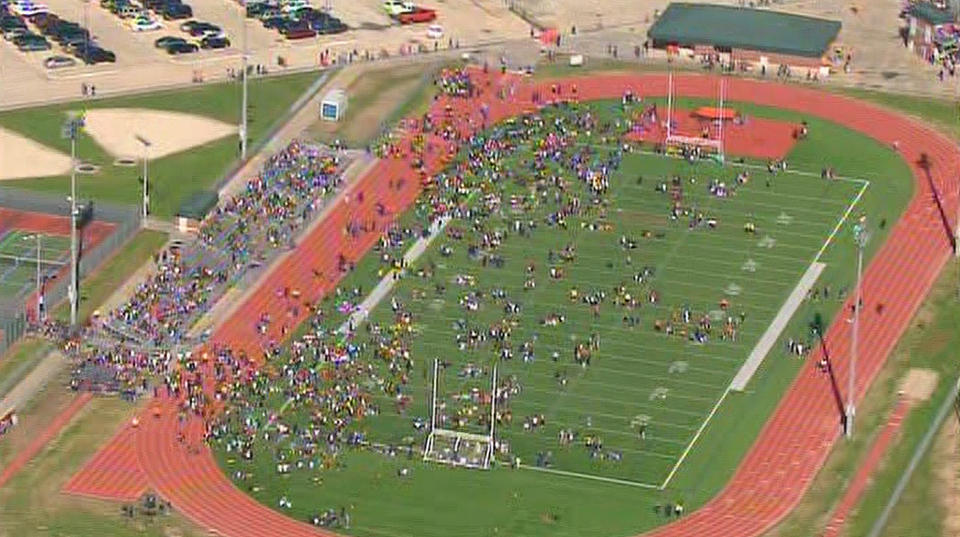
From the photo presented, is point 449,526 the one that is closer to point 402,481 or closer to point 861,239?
point 402,481

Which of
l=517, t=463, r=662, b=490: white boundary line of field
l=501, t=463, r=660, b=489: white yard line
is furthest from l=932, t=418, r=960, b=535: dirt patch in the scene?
l=501, t=463, r=660, b=489: white yard line

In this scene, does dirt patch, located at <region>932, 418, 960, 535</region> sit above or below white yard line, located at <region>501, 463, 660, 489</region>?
above

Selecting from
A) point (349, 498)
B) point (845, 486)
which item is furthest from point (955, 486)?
point (349, 498)

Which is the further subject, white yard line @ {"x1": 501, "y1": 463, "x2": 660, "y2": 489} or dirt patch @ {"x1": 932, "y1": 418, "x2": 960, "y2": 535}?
white yard line @ {"x1": 501, "y1": 463, "x2": 660, "y2": 489}

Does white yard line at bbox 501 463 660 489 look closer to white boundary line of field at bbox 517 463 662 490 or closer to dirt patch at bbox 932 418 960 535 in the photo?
white boundary line of field at bbox 517 463 662 490

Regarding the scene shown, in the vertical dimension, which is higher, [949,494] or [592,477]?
[949,494]

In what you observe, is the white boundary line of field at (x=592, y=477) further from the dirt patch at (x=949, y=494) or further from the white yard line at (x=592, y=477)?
the dirt patch at (x=949, y=494)

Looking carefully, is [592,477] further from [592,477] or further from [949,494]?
[949,494]

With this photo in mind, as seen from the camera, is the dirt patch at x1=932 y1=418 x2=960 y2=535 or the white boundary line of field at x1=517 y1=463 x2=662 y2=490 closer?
the dirt patch at x1=932 y1=418 x2=960 y2=535

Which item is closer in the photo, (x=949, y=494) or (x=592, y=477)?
(x=949, y=494)

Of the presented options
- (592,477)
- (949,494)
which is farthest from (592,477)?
(949,494)

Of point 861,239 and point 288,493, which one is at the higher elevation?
point 861,239
